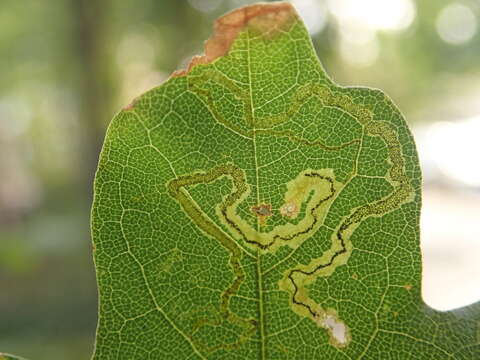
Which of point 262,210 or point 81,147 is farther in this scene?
point 81,147

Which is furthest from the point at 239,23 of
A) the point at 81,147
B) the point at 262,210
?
the point at 81,147

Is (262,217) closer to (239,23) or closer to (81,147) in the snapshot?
(239,23)

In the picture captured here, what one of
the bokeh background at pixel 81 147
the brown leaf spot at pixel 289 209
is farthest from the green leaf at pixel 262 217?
the bokeh background at pixel 81 147

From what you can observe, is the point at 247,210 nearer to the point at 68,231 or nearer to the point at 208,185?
the point at 208,185

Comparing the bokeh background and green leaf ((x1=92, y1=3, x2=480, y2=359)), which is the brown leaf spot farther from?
the bokeh background

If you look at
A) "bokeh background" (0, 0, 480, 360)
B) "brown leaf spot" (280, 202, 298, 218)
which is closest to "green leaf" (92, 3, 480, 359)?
"brown leaf spot" (280, 202, 298, 218)

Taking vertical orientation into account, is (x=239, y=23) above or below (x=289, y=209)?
above
